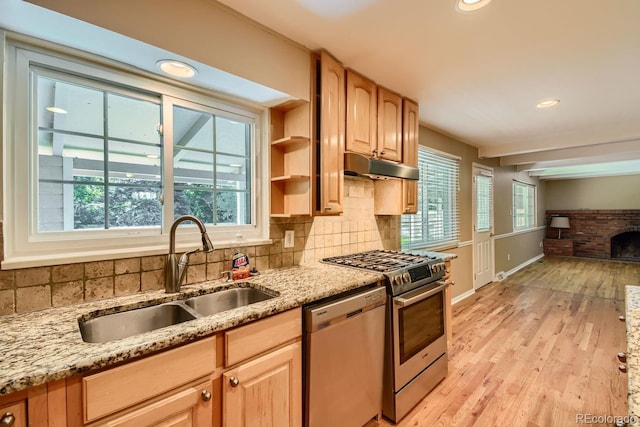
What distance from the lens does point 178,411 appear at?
3.28ft

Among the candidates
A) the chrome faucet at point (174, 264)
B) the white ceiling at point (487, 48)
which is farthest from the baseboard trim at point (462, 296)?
the chrome faucet at point (174, 264)

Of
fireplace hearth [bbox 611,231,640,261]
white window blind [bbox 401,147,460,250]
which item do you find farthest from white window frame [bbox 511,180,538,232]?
white window blind [bbox 401,147,460,250]

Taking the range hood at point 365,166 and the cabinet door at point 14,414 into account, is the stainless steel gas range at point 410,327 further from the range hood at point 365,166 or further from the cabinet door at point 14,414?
the cabinet door at point 14,414

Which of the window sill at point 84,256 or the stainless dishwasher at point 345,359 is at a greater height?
the window sill at point 84,256

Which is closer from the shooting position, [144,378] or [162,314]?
[144,378]

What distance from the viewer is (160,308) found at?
1.36 m

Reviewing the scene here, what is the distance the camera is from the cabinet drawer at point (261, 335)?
1136 mm

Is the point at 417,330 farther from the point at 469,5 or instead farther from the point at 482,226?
the point at 482,226

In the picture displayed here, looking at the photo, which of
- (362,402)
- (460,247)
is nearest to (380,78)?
(362,402)

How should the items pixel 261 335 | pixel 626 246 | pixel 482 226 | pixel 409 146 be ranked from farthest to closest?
1. pixel 626 246
2. pixel 482 226
3. pixel 409 146
4. pixel 261 335

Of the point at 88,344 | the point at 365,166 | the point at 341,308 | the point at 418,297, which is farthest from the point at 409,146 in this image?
the point at 88,344

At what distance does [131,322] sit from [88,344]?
0.40m

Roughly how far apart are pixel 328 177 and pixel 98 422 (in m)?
1.53

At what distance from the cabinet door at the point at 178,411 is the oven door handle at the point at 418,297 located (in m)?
1.14
